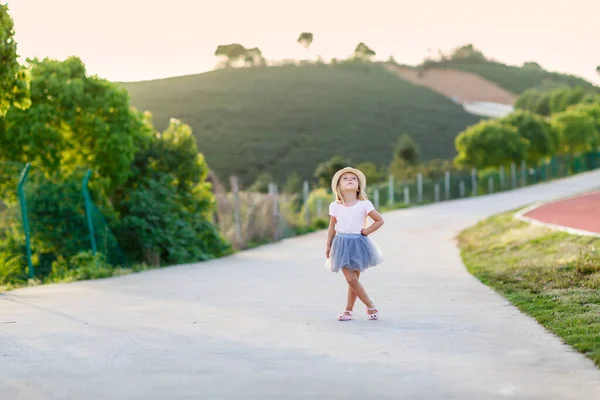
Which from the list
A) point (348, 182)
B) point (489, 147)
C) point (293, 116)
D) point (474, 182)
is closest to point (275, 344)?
point (348, 182)

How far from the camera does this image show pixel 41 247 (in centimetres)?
1753

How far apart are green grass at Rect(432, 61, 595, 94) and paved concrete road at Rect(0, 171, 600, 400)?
164295 millimetres

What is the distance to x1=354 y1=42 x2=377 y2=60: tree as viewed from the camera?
159m

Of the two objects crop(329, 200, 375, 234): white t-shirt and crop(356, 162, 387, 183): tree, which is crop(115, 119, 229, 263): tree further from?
crop(356, 162, 387, 183): tree

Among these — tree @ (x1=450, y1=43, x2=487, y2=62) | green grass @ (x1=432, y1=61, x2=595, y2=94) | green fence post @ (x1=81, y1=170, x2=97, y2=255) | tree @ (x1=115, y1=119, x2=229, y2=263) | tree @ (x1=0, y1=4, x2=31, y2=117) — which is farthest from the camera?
tree @ (x1=450, y1=43, x2=487, y2=62)

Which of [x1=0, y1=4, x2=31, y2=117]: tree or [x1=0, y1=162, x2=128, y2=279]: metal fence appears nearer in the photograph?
[x1=0, y1=4, x2=31, y2=117]: tree

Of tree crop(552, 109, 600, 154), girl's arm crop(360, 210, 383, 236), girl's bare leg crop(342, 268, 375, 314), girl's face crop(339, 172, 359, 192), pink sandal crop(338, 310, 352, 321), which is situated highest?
tree crop(552, 109, 600, 154)

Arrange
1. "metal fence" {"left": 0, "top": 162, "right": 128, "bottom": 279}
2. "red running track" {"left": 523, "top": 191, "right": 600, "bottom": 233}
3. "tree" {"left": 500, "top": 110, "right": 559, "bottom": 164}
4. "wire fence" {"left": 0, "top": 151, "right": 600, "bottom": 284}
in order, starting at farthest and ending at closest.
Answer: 1. "tree" {"left": 500, "top": 110, "right": 559, "bottom": 164}
2. "red running track" {"left": 523, "top": 191, "right": 600, "bottom": 233}
3. "metal fence" {"left": 0, "top": 162, "right": 128, "bottom": 279}
4. "wire fence" {"left": 0, "top": 151, "right": 600, "bottom": 284}

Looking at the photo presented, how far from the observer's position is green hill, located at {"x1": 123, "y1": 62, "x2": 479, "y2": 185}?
93.9 metres

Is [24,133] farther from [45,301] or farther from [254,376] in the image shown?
[254,376]

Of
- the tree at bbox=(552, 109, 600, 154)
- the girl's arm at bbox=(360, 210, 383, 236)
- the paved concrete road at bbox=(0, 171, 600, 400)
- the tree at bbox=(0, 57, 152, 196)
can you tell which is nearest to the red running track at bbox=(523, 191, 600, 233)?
the paved concrete road at bbox=(0, 171, 600, 400)

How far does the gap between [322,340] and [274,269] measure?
31.0 feet

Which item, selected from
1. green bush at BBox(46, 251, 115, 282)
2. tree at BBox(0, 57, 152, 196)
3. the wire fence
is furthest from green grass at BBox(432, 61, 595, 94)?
green bush at BBox(46, 251, 115, 282)

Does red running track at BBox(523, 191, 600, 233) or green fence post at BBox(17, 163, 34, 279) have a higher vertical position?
green fence post at BBox(17, 163, 34, 279)
